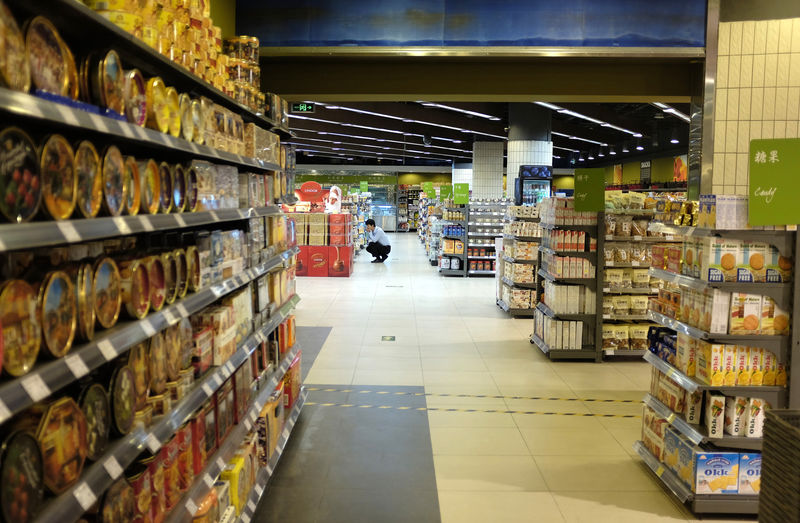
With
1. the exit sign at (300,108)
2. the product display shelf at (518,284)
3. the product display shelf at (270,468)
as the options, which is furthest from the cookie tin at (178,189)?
the product display shelf at (518,284)

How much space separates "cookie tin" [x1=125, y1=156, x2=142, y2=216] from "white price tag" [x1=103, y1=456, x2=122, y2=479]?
82cm

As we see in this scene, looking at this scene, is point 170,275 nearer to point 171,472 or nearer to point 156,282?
point 156,282

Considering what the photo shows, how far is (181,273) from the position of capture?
2.72 metres

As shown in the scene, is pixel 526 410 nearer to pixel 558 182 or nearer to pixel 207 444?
pixel 207 444

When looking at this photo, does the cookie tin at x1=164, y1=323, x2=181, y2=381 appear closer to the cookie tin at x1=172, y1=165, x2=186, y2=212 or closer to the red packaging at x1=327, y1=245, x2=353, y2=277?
the cookie tin at x1=172, y1=165, x2=186, y2=212

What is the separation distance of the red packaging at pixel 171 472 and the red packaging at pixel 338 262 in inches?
479

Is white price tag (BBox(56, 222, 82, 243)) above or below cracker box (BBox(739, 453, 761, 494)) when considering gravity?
above

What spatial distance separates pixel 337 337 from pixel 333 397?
2494mm

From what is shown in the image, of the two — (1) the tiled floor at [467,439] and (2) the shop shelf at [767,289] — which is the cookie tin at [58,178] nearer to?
(1) the tiled floor at [467,439]

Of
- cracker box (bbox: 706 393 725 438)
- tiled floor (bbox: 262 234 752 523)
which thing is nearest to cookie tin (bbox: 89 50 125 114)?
tiled floor (bbox: 262 234 752 523)

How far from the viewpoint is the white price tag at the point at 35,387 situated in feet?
4.88

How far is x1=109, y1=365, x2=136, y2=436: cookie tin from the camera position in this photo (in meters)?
2.09

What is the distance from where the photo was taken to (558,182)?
1435 inches

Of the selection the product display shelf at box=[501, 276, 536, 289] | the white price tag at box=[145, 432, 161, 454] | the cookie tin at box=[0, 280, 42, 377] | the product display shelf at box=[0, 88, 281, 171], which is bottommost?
the product display shelf at box=[501, 276, 536, 289]
